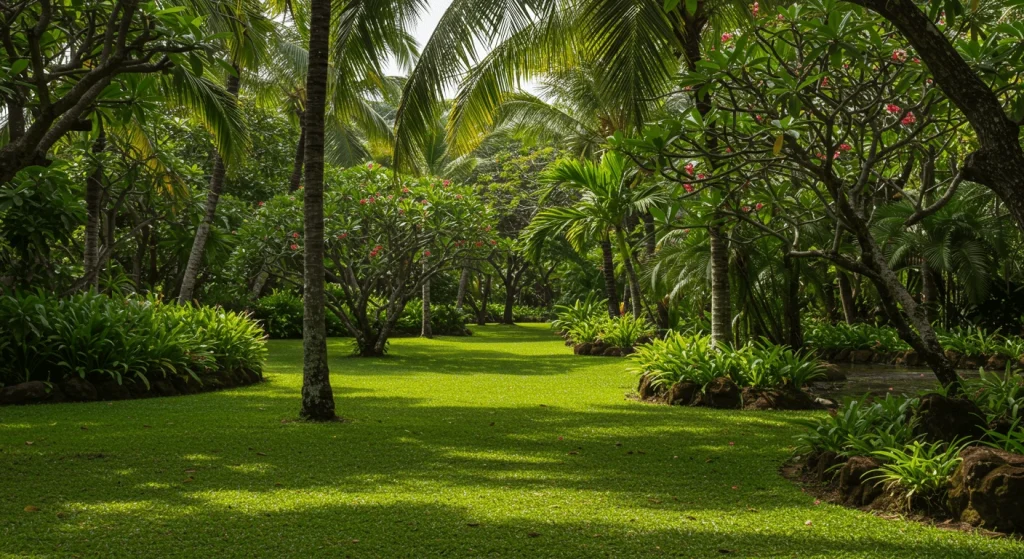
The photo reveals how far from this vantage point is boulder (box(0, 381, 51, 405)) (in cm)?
834

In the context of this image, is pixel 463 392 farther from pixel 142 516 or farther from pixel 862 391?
pixel 142 516

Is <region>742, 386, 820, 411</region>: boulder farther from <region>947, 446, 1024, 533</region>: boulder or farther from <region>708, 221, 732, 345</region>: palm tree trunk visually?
<region>947, 446, 1024, 533</region>: boulder

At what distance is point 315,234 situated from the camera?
295 inches

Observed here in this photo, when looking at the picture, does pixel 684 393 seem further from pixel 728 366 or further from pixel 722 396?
pixel 728 366

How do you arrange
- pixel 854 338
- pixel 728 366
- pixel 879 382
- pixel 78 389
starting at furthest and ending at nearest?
pixel 854 338, pixel 879 382, pixel 728 366, pixel 78 389

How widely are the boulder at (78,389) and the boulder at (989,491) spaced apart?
8.10 m

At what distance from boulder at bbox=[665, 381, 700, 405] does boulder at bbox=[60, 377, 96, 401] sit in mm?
6271

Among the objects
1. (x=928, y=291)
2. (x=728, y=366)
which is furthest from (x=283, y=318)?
(x=928, y=291)

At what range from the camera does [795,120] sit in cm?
559

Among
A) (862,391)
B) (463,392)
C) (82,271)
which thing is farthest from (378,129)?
(862,391)

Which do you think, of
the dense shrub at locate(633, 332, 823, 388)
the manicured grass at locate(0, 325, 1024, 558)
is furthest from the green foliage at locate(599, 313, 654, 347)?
the manicured grass at locate(0, 325, 1024, 558)

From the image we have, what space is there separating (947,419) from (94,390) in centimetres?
808

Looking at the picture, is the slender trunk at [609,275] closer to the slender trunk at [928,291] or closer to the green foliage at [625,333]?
the green foliage at [625,333]

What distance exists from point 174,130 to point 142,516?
40.7 feet
